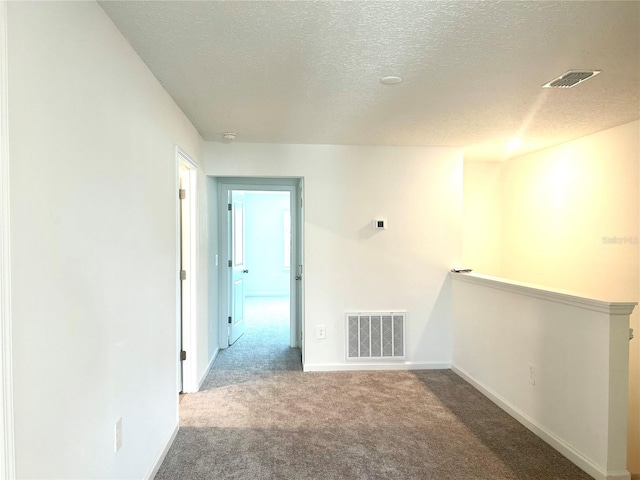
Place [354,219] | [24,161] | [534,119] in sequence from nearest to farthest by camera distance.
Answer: [24,161] → [534,119] → [354,219]

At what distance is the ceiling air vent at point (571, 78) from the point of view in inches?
83.1

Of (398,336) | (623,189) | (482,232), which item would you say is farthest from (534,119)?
(398,336)

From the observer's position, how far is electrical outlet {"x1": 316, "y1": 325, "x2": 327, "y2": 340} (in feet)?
12.8

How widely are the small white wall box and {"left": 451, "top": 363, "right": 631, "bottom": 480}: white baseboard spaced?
5.62 ft

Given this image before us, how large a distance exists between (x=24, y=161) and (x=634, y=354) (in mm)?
4108

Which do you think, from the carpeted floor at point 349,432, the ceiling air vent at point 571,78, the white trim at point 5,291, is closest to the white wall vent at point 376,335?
the carpeted floor at point 349,432

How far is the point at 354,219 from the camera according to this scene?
13.0 ft

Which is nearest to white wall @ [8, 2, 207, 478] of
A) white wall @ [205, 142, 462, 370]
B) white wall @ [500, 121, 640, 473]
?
white wall @ [205, 142, 462, 370]

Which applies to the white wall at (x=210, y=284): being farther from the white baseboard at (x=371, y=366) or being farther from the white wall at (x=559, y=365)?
the white wall at (x=559, y=365)

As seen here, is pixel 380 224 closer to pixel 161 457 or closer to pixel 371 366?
pixel 371 366

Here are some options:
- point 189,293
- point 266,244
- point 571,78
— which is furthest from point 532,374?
point 266,244

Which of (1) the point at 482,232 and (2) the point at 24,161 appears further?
(1) the point at 482,232

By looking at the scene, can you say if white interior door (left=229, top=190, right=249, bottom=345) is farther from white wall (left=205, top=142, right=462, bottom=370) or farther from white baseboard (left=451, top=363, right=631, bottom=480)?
white baseboard (left=451, top=363, right=631, bottom=480)

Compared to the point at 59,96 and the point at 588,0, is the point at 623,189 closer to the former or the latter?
the point at 588,0
